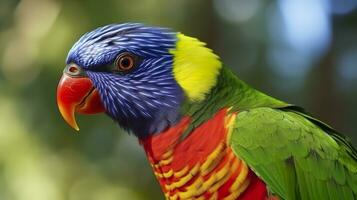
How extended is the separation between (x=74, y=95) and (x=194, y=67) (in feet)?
1.66

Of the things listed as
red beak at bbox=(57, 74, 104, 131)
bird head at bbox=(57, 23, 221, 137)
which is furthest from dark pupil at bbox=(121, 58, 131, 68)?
red beak at bbox=(57, 74, 104, 131)

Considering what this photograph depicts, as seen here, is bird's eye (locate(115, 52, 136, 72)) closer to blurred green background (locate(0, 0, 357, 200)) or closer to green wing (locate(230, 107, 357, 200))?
green wing (locate(230, 107, 357, 200))

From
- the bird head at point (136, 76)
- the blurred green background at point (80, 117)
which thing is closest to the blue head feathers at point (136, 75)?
the bird head at point (136, 76)

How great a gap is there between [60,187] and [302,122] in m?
3.07

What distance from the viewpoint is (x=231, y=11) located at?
260 inches

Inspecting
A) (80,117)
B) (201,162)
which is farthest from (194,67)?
(80,117)

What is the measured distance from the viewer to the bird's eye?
2.42m

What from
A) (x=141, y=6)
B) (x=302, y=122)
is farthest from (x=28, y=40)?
(x=302, y=122)

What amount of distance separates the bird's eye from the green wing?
1.69 feet

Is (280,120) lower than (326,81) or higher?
higher

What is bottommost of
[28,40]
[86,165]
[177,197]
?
[86,165]

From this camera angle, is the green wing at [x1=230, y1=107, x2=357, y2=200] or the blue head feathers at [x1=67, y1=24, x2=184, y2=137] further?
the blue head feathers at [x1=67, y1=24, x2=184, y2=137]

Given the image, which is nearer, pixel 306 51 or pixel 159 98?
pixel 159 98

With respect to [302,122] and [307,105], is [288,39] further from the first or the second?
[302,122]
